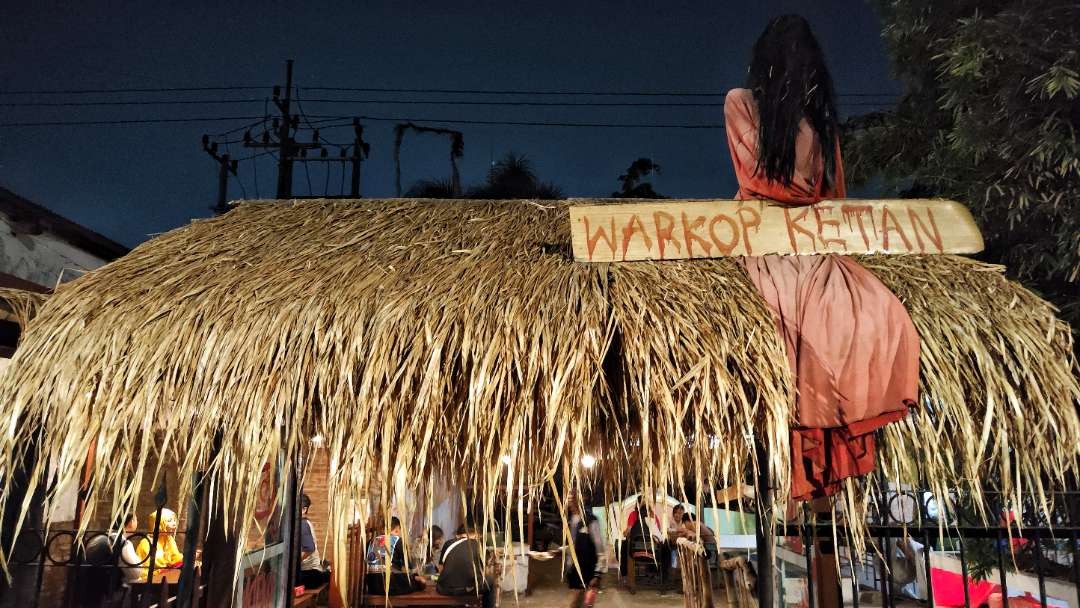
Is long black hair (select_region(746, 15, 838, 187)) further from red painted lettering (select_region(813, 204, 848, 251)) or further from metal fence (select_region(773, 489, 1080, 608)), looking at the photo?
metal fence (select_region(773, 489, 1080, 608))

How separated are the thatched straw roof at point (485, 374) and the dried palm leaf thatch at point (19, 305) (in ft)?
0.25

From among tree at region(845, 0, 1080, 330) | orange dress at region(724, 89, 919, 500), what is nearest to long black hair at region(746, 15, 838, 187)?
orange dress at region(724, 89, 919, 500)

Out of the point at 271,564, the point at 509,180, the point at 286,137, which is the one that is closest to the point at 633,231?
the point at 271,564

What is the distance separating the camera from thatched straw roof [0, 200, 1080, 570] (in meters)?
2.19

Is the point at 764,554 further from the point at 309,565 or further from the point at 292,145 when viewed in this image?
the point at 292,145

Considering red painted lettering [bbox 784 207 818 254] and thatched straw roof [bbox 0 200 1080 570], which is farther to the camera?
red painted lettering [bbox 784 207 818 254]

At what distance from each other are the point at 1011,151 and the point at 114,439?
4572 mm

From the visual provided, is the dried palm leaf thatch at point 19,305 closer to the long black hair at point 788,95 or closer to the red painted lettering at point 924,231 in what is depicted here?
the long black hair at point 788,95

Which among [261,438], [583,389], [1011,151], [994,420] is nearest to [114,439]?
[261,438]

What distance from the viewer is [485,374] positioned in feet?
7.14

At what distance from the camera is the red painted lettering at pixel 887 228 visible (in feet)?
9.00

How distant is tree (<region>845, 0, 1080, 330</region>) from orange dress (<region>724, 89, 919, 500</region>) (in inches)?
71.7

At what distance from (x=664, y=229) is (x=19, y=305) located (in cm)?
272

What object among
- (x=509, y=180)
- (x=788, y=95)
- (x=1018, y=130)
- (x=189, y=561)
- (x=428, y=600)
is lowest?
(x=428, y=600)
